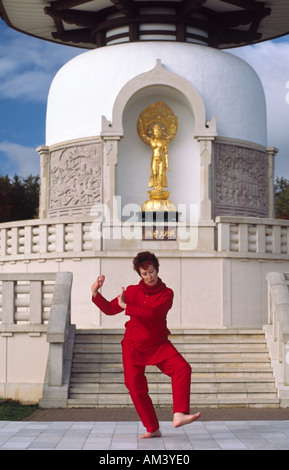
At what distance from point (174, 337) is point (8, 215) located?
78.7 feet

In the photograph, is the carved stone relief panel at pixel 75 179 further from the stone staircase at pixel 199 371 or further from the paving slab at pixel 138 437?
the paving slab at pixel 138 437

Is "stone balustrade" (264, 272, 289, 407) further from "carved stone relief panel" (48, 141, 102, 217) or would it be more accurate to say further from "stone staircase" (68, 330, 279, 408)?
"carved stone relief panel" (48, 141, 102, 217)

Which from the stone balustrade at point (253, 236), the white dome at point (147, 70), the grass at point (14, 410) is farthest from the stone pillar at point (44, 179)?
the grass at point (14, 410)

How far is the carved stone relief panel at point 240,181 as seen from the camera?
21.8 m

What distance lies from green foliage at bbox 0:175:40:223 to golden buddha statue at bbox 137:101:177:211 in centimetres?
1619

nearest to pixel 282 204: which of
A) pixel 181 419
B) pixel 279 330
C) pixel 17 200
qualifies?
pixel 17 200

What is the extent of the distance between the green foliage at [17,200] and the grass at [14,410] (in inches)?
972

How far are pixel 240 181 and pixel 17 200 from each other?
61.9ft

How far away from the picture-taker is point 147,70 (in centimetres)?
2192

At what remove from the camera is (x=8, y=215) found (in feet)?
121

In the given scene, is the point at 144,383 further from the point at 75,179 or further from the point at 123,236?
the point at 75,179
